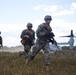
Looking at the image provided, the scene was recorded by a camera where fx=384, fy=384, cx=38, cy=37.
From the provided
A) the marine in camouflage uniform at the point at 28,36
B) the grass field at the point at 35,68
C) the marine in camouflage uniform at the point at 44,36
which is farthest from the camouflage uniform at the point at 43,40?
the marine in camouflage uniform at the point at 28,36

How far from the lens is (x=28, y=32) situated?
16.6 meters

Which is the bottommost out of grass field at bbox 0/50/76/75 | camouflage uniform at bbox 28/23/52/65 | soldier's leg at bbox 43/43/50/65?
grass field at bbox 0/50/76/75

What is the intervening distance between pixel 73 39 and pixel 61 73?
94.7ft

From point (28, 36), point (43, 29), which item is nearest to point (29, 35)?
point (28, 36)

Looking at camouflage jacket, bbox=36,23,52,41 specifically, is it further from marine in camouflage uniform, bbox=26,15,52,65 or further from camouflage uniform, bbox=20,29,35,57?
camouflage uniform, bbox=20,29,35,57

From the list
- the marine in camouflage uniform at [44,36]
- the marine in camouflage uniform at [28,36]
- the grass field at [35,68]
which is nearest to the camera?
the grass field at [35,68]

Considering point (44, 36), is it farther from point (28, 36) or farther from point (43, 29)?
point (28, 36)

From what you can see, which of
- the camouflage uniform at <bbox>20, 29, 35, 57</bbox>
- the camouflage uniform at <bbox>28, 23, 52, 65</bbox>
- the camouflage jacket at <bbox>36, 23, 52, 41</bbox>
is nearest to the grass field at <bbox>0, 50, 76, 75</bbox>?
the camouflage uniform at <bbox>28, 23, 52, 65</bbox>

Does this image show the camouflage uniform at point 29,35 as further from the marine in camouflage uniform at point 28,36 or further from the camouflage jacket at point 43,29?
the camouflage jacket at point 43,29

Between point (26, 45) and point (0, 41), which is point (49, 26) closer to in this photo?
point (26, 45)

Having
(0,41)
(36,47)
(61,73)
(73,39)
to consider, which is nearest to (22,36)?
(36,47)

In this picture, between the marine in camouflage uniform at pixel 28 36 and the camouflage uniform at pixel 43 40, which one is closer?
the camouflage uniform at pixel 43 40

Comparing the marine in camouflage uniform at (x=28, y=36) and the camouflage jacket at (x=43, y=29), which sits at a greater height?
the camouflage jacket at (x=43, y=29)

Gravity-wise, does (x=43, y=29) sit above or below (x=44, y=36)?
above
